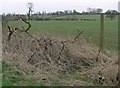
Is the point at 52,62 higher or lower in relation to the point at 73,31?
lower

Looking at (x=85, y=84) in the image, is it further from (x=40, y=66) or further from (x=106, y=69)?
(x=40, y=66)

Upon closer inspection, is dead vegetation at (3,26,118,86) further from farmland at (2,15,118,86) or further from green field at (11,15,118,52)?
green field at (11,15,118,52)

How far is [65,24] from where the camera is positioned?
25.9 m

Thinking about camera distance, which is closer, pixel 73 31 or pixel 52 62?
pixel 52 62

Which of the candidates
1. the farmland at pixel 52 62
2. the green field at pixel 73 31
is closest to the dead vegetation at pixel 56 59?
the farmland at pixel 52 62

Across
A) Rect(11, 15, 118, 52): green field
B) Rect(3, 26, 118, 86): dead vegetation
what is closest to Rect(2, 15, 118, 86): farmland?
Rect(3, 26, 118, 86): dead vegetation

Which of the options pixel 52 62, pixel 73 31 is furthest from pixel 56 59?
pixel 73 31

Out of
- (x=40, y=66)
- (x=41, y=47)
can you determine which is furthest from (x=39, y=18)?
(x=40, y=66)

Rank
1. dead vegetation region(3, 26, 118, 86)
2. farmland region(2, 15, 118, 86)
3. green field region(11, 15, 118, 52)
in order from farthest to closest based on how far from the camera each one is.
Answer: green field region(11, 15, 118, 52)
dead vegetation region(3, 26, 118, 86)
farmland region(2, 15, 118, 86)

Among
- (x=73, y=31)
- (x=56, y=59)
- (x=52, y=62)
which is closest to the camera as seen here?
(x=52, y=62)

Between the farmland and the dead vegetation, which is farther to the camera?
the dead vegetation

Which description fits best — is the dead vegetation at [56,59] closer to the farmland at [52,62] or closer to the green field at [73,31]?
the farmland at [52,62]

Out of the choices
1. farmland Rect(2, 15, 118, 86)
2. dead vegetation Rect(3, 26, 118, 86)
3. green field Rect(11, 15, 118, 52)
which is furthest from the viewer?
green field Rect(11, 15, 118, 52)

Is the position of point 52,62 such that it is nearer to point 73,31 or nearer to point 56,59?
point 56,59
